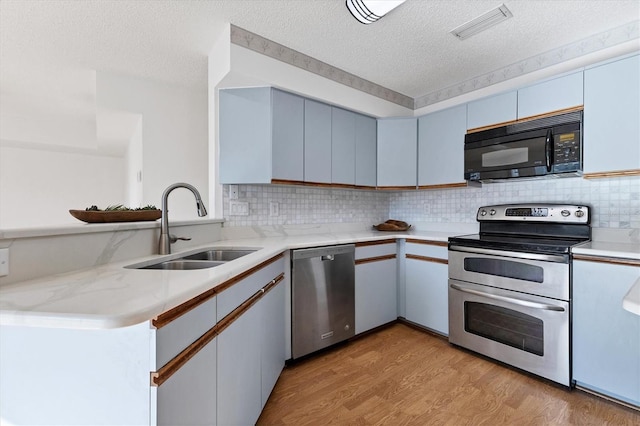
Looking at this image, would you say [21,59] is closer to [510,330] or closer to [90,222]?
[90,222]

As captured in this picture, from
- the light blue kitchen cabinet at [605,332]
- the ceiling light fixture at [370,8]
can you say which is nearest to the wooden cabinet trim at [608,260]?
the light blue kitchen cabinet at [605,332]

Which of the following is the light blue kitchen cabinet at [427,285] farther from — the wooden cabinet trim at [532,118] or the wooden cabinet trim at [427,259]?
the wooden cabinet trim at [532,118]

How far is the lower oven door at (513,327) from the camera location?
1.89 meters

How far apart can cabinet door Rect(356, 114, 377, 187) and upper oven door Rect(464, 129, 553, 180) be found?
88cm

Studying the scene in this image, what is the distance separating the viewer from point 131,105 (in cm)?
305

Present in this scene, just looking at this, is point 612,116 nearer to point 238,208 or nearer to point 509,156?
point 509,156

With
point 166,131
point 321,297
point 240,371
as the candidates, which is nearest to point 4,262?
point 240,371

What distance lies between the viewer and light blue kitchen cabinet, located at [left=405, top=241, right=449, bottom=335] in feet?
8.39

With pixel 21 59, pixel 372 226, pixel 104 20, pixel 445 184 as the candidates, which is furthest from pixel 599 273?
pixel 21 59

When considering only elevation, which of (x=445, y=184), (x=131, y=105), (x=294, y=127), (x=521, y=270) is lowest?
(x=521, y=270)

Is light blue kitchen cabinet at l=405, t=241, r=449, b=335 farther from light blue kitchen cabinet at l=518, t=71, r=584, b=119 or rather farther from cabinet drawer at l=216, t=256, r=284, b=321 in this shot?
cabinet drawer at l=216, t=256, r=284, b=321

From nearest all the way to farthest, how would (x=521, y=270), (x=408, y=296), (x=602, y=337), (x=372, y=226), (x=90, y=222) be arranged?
1. (x=90, y=222)
2. (x=602, y=337)
3. (x=521, y=270)
4. (x=408, y=296)
5. (x=372, y=226)

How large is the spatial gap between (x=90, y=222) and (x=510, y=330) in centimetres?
270

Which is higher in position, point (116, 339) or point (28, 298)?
point (28, 298)
